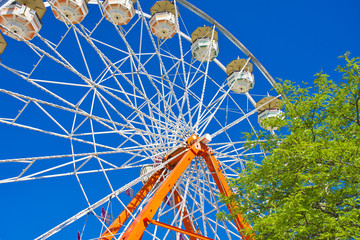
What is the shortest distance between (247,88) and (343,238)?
10549 millimetres

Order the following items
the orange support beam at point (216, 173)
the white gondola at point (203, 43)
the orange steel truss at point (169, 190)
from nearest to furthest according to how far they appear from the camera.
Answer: the orange steel truss at point (169, 190), the orange support beam at point (216, 173), the white gondola at point (203, 43)

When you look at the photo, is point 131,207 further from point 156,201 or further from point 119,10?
point 119,10

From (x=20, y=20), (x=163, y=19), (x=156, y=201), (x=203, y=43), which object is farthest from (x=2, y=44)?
(x=203, y=43)

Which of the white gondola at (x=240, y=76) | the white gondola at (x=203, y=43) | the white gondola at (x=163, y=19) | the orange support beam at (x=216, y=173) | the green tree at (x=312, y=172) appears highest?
the white gondola at (x=163, y=19)

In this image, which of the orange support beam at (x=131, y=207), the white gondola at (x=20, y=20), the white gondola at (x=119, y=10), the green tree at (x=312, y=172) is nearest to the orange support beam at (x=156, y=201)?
the orange support beam at (x=131, y=207)

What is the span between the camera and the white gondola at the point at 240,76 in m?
14.9

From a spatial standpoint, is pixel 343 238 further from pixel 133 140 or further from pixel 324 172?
pixel 133 140

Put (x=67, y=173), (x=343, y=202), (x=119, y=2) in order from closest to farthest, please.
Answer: (x=343, y=202)
(x=67, y=173)
(x=119, y=2)

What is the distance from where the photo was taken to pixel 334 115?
638 cm

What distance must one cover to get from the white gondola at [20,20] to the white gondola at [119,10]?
244 centimetres

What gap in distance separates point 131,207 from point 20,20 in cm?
626

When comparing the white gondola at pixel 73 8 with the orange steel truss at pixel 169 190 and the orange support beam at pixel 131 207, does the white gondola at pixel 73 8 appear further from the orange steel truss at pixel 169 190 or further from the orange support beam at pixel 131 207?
the orange support beam at pixel 131 207

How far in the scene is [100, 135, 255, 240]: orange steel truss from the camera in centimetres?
900

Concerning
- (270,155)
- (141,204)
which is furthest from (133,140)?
(270,155)
